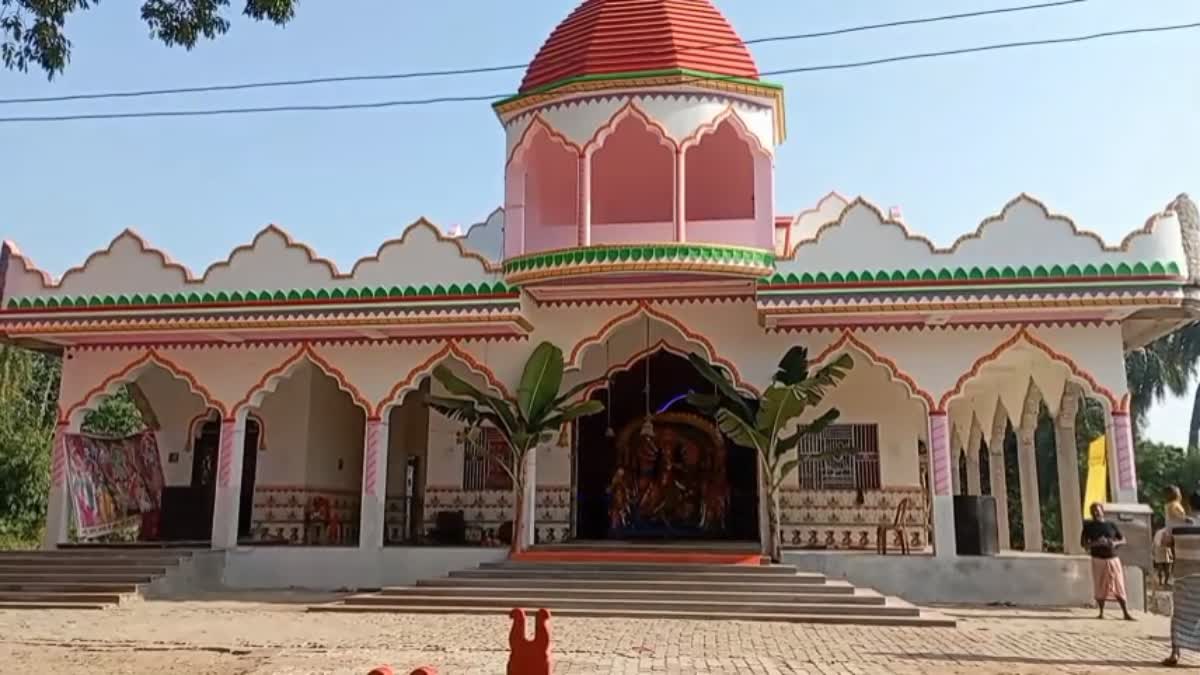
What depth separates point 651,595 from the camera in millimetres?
10047

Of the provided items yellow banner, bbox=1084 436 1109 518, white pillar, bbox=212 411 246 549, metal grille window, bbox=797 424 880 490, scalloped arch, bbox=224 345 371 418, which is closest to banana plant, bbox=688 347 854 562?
metal grille window, bbox=797 424 880 490

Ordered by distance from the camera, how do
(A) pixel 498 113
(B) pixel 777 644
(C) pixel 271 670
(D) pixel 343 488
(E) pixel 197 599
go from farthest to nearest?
(D) pixel 343 488 < (A) pixel 498 113 < (E) pixel 197 599 < (B) pixel 777 644 < (C) pixel 271 670

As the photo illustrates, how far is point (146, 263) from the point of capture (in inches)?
521

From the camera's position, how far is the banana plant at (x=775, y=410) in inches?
446

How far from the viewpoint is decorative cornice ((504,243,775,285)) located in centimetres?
1159

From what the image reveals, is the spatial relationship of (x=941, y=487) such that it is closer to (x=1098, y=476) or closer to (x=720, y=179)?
(x=1098, y=476)

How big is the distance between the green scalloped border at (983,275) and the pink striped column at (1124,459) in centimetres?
160

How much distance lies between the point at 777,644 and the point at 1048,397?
285 inches


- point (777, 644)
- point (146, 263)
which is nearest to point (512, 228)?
point (146, 263)

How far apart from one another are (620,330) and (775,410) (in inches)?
121

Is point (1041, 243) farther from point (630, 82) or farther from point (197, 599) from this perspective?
point (197, 599)

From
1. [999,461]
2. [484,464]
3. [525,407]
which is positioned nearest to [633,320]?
[525,407]

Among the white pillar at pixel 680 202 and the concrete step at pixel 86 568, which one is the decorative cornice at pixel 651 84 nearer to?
the white pillar at pixel 680 202

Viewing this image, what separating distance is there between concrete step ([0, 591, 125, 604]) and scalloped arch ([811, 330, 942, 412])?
326 inches
